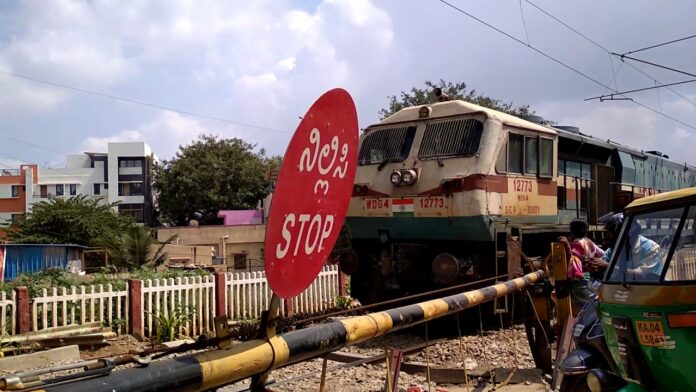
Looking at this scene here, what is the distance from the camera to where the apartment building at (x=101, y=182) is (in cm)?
6306

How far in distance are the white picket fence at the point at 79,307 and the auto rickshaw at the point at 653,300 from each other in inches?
337

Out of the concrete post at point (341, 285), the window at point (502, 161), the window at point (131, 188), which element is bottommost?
the concrete post at point (341, 285)

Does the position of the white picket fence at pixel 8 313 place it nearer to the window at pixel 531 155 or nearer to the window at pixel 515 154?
the window at pixel 515 154

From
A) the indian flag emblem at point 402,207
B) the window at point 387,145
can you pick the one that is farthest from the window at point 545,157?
the indian flag emblem at point 402,207

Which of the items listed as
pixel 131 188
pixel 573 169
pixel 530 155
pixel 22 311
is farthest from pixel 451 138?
pixel 131 188

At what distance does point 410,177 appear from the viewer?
31.3ft

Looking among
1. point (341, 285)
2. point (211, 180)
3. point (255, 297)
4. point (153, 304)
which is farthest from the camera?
point (211, 180)

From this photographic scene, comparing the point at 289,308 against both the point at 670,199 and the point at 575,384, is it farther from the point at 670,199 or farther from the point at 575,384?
the point at 670,199

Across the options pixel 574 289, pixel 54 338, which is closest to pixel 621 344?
pixel 574 289

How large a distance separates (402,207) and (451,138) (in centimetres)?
136

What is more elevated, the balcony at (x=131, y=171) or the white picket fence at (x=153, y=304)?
the balcony at (x=131, y=171)

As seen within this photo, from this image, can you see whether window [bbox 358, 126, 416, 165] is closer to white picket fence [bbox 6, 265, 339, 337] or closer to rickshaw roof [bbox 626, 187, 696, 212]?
white picket fence [bbox 6, 265, 339, 337]

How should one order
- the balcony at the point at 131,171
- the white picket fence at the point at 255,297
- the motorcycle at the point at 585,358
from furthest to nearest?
the balcony at the point at 131,171
the white picket fence at the point at 255,297
the motorcycle at the point at 585,358

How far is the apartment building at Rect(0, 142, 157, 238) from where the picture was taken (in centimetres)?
6306
